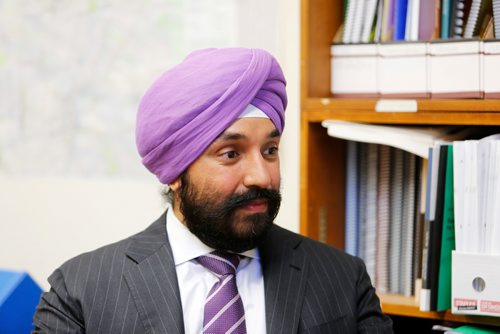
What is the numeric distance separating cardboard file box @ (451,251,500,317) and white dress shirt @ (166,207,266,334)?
0.40 metres

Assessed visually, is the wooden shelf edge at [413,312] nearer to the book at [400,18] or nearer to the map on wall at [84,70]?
the book at [400,18]

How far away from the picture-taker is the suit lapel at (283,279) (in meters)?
1.50

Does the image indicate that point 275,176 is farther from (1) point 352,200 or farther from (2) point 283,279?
(1) point 352,200

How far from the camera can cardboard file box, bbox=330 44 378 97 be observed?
66.7 inches

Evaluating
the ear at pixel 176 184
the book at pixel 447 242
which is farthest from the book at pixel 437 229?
the ear at pixel 176 184

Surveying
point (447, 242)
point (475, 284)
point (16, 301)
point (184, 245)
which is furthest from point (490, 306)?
point (16, 301)

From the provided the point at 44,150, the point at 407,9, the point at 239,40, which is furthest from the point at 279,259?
the point at 44,150

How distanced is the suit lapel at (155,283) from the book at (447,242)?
558 mm

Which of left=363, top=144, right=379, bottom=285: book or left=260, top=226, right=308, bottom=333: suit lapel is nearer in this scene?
left=260, top=226, right=308, bottom=333: suit lapel

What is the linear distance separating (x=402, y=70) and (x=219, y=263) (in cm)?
59

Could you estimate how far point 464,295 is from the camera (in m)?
1.52

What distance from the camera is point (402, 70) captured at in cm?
166

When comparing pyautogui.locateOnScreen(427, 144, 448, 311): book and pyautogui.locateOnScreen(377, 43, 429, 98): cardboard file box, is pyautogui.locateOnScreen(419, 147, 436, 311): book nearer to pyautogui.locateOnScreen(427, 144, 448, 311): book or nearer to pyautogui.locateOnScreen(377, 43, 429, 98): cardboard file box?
pyautogui.locateOnScreen(427, 144, 448, 311): book

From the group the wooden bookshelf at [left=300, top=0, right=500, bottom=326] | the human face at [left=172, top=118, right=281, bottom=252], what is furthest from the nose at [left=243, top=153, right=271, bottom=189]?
the wooden bookshelf at [left=300, top=0, right=500, bottom=326]
